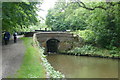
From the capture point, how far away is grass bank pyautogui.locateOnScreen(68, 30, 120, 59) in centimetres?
2053

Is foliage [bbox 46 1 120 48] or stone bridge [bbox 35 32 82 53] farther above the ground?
foliage [bbox 46 1 120 48]

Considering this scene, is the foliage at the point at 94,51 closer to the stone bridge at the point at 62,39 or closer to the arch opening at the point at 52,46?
the stone bridge at the point at 62,39

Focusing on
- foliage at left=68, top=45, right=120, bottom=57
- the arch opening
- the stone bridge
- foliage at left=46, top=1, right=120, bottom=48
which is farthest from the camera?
the arch opening

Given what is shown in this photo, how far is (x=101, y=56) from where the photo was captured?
2064cm

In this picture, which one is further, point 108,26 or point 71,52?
point 71,52

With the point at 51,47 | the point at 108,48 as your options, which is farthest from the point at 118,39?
the point at 51,47

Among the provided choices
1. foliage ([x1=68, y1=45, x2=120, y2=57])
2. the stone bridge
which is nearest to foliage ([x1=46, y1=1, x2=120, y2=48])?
foliage ([x1=68, y1=45, x2=120, y2=57])

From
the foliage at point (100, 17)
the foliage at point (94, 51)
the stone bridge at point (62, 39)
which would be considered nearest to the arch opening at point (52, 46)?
the stone bridge at point (62, 39)

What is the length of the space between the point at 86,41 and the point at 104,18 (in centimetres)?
452

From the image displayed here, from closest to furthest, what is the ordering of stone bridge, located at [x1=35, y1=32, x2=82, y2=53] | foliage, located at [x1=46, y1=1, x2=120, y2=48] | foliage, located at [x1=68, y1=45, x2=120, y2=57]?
foliage, located at [x1=46, y1=1, x2=120, y2=48] → foliage, located at [x1=68, y1=45, x2=120, y2=57] → stone bridge, located at [x1=35, y1=32, x2=82, y2=53]

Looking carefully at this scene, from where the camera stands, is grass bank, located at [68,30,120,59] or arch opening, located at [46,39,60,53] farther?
arch opening, located at [46,39,60,53]

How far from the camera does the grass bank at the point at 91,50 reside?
20531 mm

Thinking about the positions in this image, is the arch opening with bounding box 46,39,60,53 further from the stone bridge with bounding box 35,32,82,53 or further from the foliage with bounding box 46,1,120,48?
the foliage with bounding box 46,1,120,48

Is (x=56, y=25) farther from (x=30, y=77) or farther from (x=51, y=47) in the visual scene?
(x=30, y=77)
